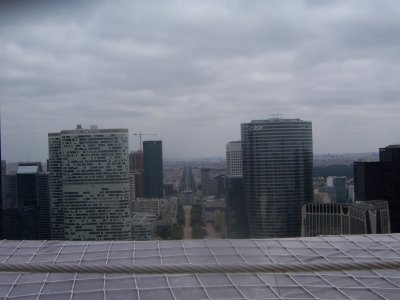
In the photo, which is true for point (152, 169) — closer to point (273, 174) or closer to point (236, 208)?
point (236, 208)

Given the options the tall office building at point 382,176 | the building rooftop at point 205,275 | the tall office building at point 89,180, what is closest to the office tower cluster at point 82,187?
the tall office building at point 89,180

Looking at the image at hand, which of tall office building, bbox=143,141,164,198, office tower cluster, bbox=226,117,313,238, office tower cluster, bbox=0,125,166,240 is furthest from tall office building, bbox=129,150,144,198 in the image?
office tower cluster, bbox=226,117,313,238

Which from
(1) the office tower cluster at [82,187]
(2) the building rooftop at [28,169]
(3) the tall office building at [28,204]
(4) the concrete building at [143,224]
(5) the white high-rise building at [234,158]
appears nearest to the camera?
(3) the tall office building at [28,204]

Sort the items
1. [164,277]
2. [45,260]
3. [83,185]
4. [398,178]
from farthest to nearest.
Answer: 1. [398,178]
2. [83,185]
3. [45,260]
4. [164,277]

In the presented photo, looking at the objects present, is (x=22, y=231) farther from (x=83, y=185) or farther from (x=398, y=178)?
(x=398, y=178)

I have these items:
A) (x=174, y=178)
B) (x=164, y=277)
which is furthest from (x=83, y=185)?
(x=164, y=277)

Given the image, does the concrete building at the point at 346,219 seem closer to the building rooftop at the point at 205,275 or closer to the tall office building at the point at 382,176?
the tall office building at the point at 382,176

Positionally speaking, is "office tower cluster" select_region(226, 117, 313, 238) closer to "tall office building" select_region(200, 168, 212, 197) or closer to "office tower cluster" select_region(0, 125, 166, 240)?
"tall office building" select_region(200, 168, 212, 197)
